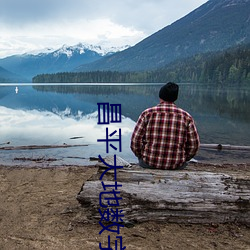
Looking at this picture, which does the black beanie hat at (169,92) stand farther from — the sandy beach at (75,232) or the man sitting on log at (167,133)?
the sandy beach at (75,232)

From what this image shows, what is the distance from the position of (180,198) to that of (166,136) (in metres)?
1.12

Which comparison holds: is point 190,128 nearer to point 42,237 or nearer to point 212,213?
point 212,213

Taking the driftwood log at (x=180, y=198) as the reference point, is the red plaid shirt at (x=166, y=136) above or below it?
above

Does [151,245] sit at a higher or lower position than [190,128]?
lower

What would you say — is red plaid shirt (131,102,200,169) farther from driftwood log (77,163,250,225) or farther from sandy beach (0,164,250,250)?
sandy beach (0,164,250,250)

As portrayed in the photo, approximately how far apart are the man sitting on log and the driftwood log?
364mm

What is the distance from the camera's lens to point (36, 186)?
28.1 ft

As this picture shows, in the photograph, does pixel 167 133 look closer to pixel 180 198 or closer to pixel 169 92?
pixel 169 92

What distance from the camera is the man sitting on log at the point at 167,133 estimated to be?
5.60 m

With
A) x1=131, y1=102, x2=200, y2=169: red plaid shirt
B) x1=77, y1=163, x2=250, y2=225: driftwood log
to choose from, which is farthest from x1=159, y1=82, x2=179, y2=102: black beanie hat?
x1=77, y1=163, x2=250, y2=225: driftwood log

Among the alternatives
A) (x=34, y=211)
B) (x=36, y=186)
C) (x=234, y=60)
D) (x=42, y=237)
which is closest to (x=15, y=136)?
(x=36, y=186)

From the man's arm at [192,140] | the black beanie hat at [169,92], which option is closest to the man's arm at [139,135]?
the black beanie hat at [169,92]

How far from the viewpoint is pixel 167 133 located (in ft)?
18.5

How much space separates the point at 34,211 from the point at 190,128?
12.0ft
